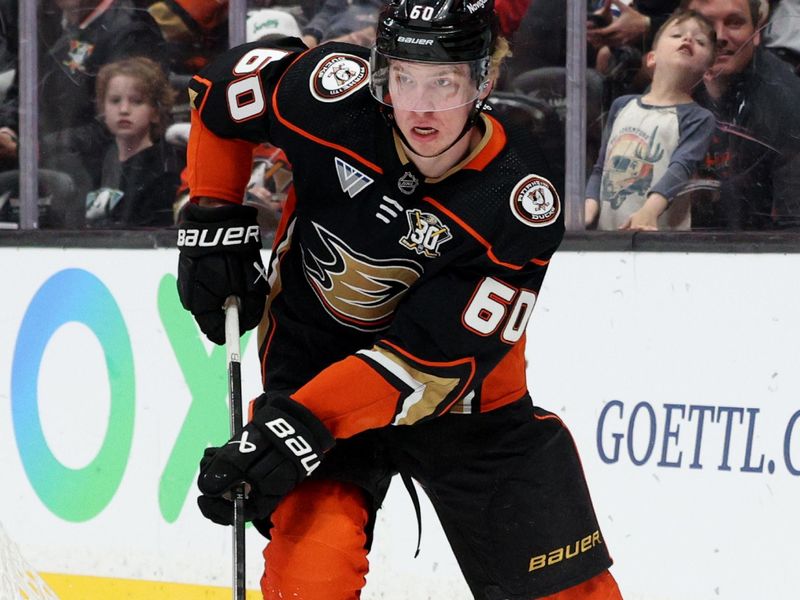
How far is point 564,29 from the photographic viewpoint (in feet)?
10.7

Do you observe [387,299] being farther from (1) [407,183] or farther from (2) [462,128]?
(2) [462,128]

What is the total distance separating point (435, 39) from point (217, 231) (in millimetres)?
552

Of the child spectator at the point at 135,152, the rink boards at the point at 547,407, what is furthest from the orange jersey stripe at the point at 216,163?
the child spectator at the point at 135,152

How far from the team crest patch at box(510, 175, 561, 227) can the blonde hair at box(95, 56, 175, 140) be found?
1847 millimetres

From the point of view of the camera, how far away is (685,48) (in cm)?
315

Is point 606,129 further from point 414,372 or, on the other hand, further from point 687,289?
point 414,372

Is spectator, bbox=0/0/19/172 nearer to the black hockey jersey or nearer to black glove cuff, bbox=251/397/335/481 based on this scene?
the black hockey jersey

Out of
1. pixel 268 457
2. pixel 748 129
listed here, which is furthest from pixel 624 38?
pixel 268 457

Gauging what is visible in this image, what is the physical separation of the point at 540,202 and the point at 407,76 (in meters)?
0.27

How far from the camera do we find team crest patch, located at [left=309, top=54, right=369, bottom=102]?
2197 mm

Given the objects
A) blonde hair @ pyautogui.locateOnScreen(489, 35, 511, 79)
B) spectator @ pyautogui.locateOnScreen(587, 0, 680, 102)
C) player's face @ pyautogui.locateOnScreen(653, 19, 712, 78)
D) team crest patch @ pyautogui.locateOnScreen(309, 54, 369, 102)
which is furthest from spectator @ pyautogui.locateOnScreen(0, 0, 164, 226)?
blonde hair @ pyautogui.locateOnScreen(489, 35, 511, 79)

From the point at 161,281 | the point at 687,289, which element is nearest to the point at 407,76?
the point at 687,289

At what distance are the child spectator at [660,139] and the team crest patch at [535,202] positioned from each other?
1098 millimetres

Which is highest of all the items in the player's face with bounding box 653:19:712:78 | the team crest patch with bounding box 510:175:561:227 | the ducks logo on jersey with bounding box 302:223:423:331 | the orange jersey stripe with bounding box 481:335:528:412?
the player's face with bounding box 653:19:712:78
